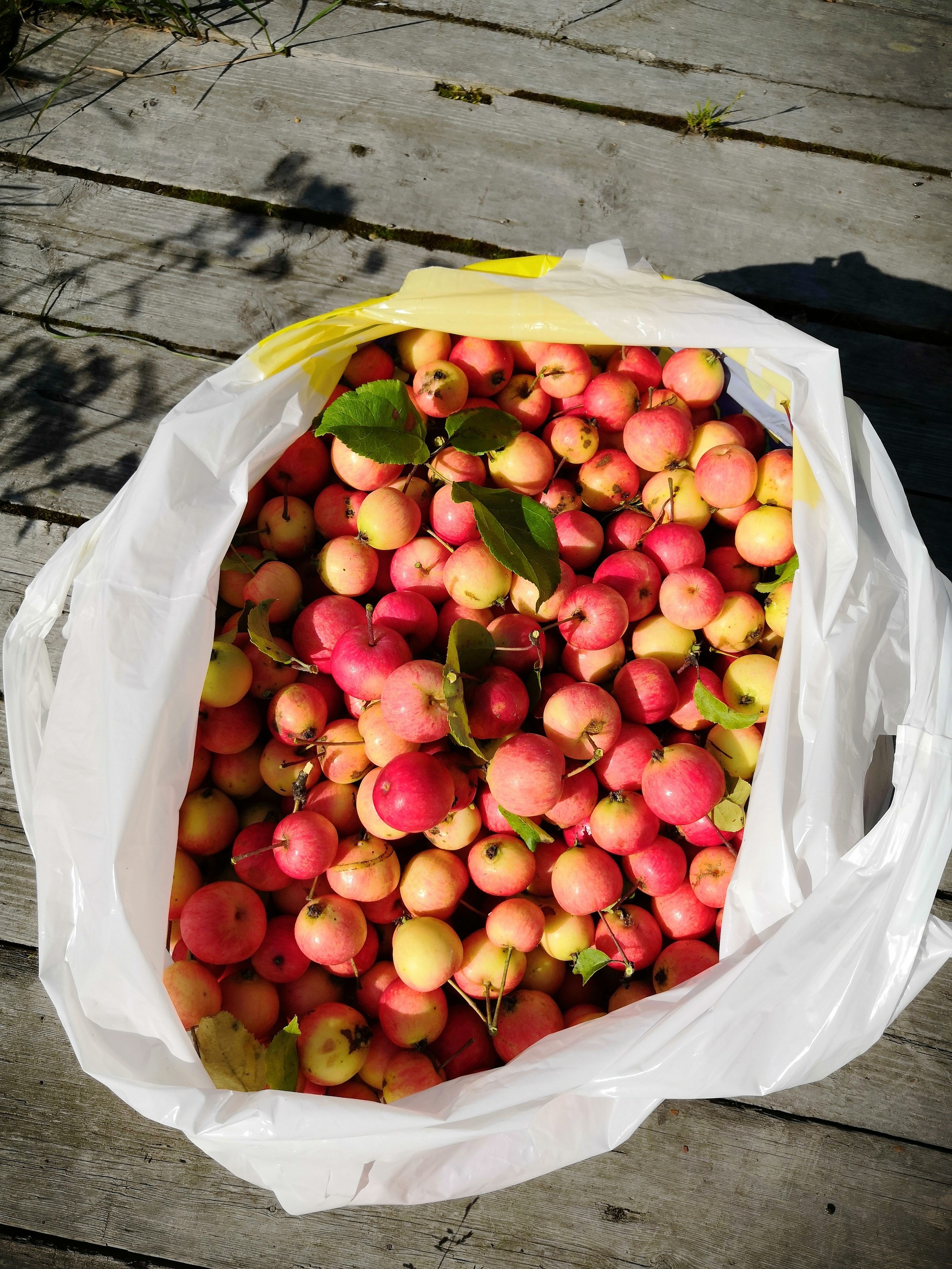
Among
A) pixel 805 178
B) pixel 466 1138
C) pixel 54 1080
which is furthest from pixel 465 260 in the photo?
pixel 54 1080

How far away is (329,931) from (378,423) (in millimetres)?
871

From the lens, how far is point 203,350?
5.81ft

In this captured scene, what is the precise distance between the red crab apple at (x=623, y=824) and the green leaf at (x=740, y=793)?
148 mm

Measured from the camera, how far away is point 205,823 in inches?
56.3

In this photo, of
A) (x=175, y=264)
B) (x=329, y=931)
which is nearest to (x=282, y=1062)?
(x=329, y=931)

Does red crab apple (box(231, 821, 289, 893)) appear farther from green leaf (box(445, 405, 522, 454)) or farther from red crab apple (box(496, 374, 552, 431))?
red crab apple (box(496, 374, 552, 431))

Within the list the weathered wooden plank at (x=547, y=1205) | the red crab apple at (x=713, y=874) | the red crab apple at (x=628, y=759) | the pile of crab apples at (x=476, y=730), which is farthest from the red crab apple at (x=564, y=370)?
the weathered wooden plank at (x=547, y=1205)

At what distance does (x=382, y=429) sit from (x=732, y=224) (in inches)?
43.9

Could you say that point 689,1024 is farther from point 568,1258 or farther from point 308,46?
point 308,46

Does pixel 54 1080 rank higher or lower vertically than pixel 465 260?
lower

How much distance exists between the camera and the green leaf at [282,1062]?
1210 millimetres

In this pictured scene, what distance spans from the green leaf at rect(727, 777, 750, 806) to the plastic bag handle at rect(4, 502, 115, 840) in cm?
121

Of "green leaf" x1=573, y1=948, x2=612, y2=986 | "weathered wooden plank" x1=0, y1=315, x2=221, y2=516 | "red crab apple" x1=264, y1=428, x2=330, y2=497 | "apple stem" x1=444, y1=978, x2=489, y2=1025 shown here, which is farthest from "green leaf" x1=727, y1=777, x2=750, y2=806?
"weathered wooden plank" x1=0, y1=315, x2=221, y2=516

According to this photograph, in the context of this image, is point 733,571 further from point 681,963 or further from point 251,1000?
point 251,1000
